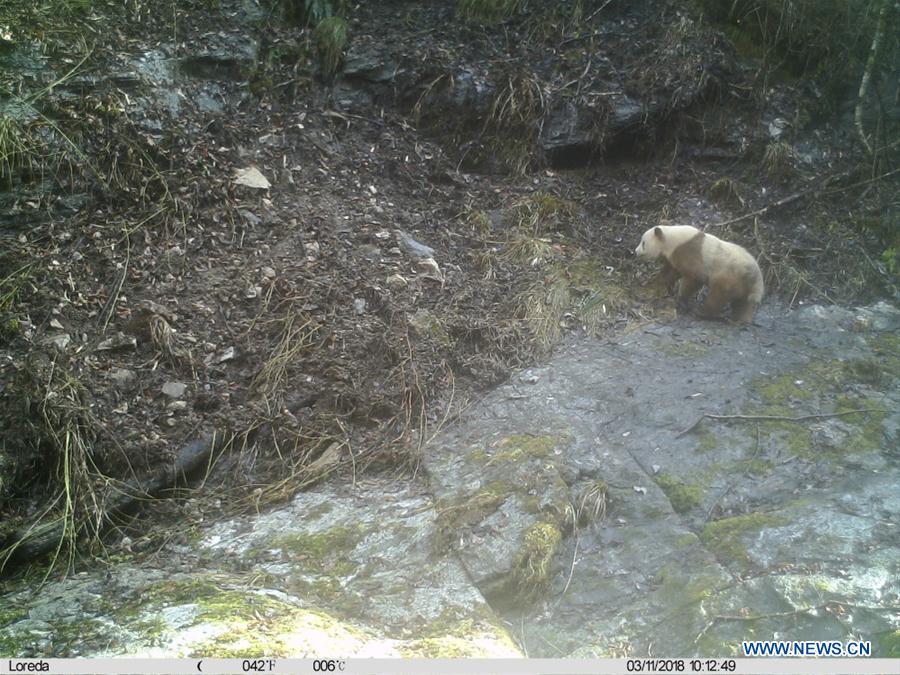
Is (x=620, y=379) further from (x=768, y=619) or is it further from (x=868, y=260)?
(x=868, y=260)

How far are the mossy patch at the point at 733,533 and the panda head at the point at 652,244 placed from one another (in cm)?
255

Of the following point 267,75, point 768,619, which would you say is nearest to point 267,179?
point 267,75

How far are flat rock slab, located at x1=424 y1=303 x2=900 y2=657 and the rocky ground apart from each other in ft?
1.61

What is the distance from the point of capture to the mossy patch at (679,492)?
3.80 m

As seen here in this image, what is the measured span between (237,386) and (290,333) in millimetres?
468

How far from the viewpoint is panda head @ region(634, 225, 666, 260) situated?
571cm

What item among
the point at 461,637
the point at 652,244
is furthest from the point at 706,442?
the point at 652,244

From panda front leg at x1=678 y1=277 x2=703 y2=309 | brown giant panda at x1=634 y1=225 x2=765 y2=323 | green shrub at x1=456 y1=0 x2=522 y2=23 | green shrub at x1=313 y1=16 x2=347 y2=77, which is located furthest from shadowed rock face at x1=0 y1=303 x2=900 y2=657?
green shrub at x1=456 y1=0 x2=522 y2=23

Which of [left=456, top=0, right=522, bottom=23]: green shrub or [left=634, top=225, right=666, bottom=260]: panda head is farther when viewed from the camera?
[left=456, top=0, right=522, bottom=23]: green shrub

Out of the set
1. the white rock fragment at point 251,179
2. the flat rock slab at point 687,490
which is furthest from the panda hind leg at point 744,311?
the white rock fragment at point 251,179

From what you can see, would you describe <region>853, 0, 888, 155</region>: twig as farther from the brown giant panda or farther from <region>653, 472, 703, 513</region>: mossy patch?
<region>653, 472, 703, 513</region>: mossy patch

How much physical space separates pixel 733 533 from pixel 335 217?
11.3ft

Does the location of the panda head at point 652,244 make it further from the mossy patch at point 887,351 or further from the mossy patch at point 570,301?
the mossy patch at point 887,351

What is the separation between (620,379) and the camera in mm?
4738
